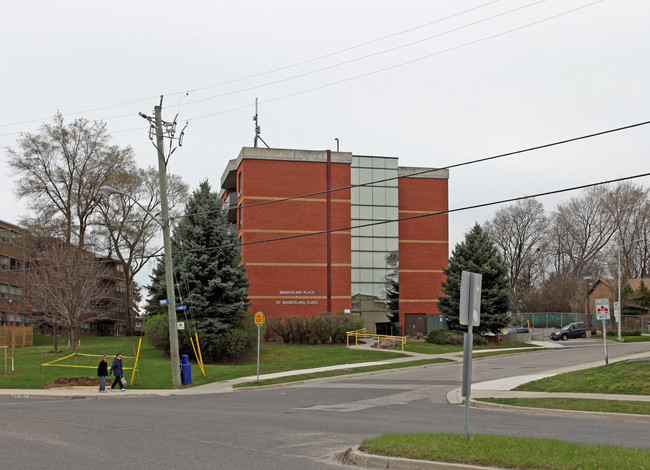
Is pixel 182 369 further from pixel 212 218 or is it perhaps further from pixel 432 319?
pixel 432 319

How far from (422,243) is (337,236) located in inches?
338

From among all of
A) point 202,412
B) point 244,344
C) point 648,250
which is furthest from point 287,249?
point 648,250

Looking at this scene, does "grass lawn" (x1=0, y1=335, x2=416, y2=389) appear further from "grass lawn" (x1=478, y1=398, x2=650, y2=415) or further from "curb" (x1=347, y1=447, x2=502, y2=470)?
"curb" (x1=347, y1=447, x2=502, y2=470)

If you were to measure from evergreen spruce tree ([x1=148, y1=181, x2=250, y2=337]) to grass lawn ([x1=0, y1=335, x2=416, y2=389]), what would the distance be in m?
2.66

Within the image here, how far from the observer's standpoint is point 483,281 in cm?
4409

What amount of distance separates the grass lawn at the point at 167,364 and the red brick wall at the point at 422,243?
1585 centimetres

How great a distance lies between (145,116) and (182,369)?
10.2 m

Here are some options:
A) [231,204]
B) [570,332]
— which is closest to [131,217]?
[231,204]

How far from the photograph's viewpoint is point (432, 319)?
51.2m

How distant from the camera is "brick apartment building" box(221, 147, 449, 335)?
49938 millimetres

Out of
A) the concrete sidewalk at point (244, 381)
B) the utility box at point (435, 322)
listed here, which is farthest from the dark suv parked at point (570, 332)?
the concrete sidewalk at point (244, 381)

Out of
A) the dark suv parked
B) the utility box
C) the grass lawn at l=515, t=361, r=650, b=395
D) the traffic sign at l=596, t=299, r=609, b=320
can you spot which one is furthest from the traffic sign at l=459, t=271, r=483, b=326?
the dark suv parked

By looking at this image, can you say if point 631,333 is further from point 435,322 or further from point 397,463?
point 397,463

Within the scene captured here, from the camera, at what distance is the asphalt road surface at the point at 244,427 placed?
9.80 meters
